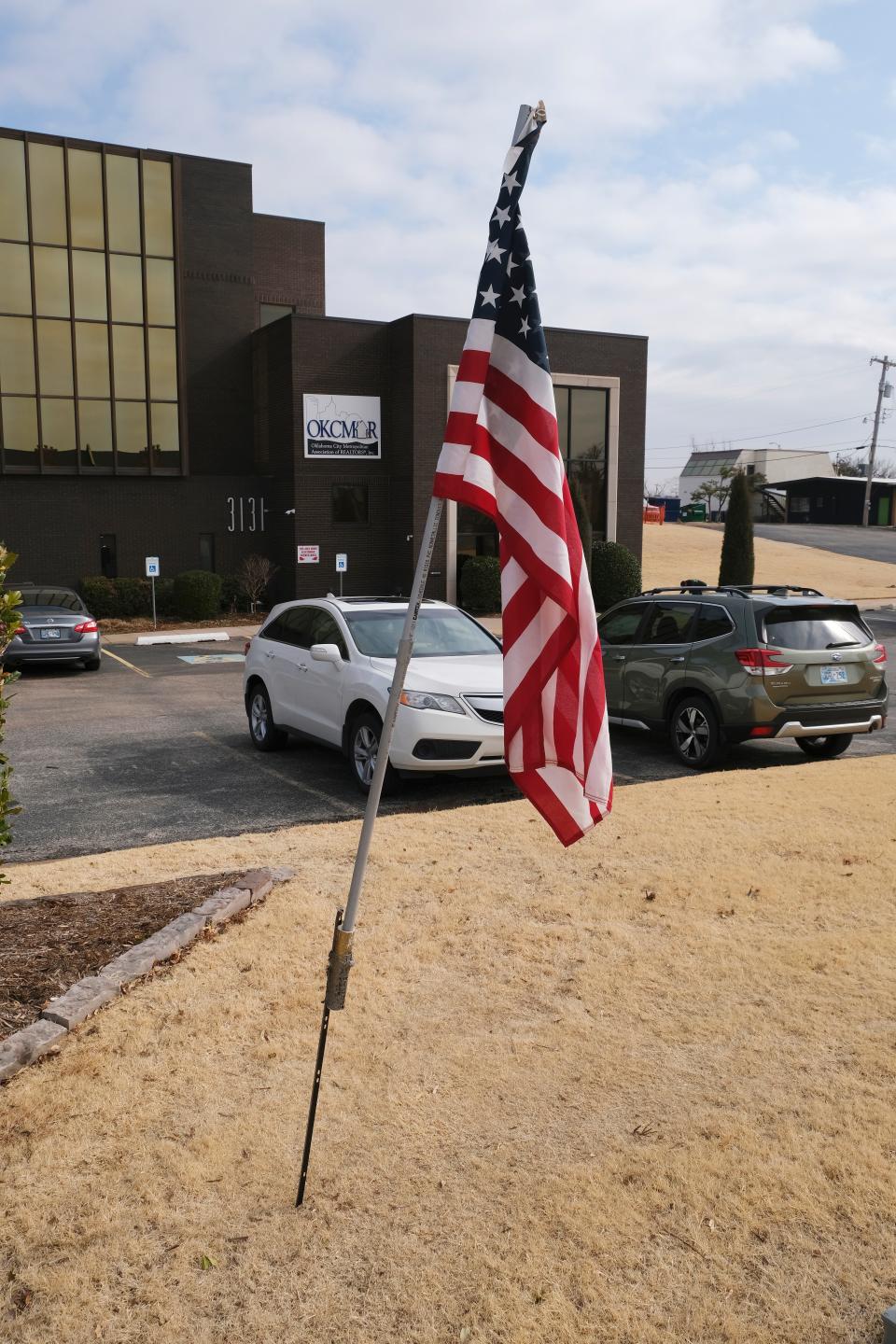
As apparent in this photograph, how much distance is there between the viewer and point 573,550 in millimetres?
3717

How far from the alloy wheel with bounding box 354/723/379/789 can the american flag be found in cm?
577

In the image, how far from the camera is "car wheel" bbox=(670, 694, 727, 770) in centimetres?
1073

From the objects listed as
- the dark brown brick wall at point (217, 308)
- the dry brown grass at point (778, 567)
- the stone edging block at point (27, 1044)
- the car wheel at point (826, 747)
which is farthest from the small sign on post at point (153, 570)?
the stone edging block at point (27, 1044)

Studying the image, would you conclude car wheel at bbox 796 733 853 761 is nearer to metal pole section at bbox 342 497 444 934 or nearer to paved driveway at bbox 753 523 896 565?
metal pole section at bbox 342 497 444 934

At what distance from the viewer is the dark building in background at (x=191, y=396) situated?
32156 millimetres

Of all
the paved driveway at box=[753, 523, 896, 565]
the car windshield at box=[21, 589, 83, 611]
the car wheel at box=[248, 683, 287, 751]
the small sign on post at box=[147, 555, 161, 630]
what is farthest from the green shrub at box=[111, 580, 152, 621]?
the paved driveway at box=[753, 523, 896, 565]

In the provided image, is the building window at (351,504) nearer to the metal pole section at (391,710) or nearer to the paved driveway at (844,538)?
the metal pole section at (391,710)

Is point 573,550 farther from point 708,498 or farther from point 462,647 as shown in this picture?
point 708,498

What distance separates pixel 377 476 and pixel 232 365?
5.69 metres

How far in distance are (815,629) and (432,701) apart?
3849 mm

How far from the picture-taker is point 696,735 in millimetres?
11031

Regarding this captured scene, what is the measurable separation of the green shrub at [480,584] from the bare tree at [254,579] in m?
5.86

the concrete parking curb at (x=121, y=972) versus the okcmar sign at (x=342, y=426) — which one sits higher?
the okcmar sign at (x=342, y=426)

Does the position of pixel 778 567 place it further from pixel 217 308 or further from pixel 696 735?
pixel 696 735
